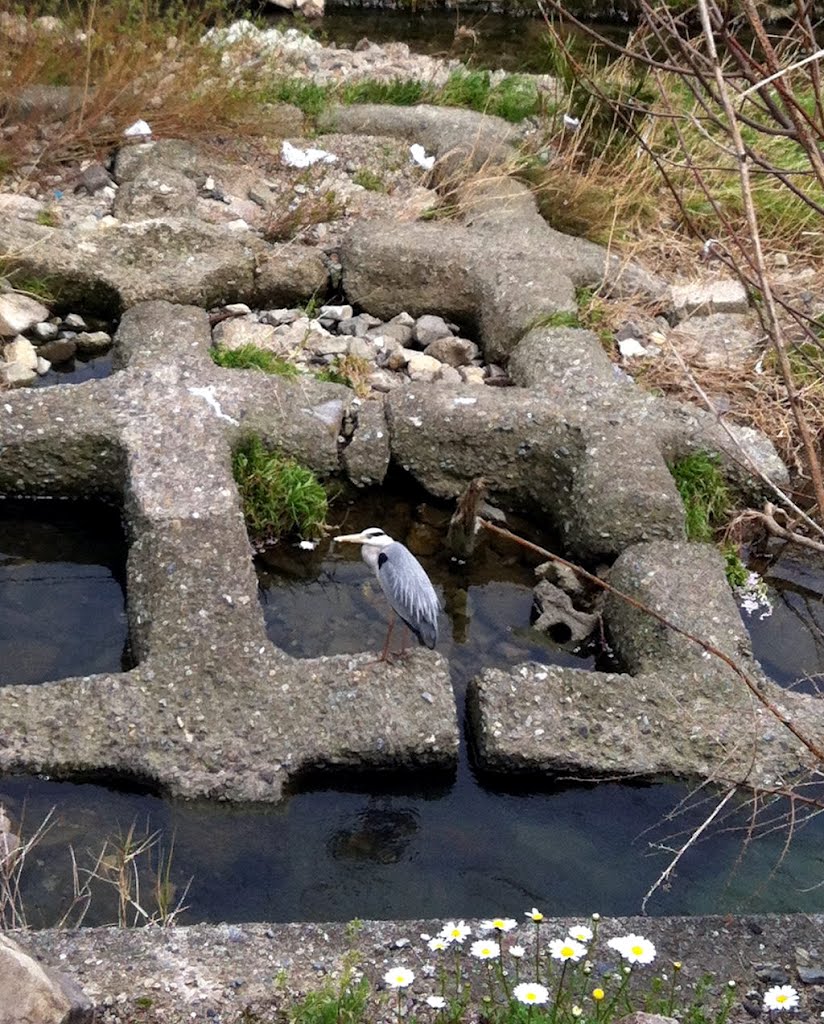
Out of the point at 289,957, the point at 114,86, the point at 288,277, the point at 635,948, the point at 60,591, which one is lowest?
the point at 60,591

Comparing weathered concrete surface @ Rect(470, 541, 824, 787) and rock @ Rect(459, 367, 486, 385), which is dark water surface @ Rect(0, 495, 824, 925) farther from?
rock @ Rect(459, 367, 486, 385)

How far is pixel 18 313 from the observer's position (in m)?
4.89

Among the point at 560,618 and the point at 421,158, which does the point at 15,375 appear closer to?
the point at 560,618

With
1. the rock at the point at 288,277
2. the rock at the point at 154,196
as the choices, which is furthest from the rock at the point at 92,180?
the rock at the point at 288,277

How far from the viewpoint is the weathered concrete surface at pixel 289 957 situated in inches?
92.0

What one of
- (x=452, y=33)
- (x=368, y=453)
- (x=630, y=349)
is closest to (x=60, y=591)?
(x=368, y=453)

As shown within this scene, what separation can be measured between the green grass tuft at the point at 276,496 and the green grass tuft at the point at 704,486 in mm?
1307

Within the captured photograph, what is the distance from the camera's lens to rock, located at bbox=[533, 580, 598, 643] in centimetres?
393

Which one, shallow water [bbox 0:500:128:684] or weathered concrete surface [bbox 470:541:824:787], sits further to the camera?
shallow water [bbox 0:500:128:684]

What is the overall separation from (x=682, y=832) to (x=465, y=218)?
3.68 m

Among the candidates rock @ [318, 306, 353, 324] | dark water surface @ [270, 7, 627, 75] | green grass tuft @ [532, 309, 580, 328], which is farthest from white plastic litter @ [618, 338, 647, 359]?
dark water surface @ [270, 7, 627, 75]

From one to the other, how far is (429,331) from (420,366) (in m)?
0.32

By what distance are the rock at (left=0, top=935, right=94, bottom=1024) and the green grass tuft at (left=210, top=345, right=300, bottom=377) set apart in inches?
116

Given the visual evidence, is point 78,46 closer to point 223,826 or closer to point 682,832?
point 223,826
